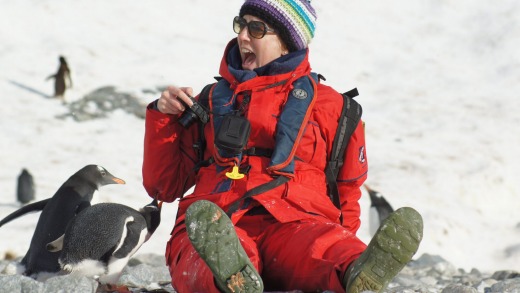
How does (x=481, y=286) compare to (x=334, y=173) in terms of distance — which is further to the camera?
(x=481, y=286)

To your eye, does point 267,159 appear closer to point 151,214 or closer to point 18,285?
point 151,214

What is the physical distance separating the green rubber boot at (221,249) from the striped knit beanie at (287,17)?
3.45 feet

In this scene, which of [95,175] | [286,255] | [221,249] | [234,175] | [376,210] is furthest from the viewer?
[376,210]

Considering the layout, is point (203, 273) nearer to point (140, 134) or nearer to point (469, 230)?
point (469, 230)

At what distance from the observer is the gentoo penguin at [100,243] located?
13.0 feet

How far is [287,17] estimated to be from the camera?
12.2ft

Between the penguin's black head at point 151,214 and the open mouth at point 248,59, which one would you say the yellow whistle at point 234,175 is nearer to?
the open mouth at point 248,59

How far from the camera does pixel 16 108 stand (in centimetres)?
1221

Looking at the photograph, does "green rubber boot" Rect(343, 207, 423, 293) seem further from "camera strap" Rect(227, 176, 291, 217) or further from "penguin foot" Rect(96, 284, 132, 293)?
"penguin foot" Rect(96, 284, 132, 293)

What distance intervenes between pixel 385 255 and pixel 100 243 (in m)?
1.48

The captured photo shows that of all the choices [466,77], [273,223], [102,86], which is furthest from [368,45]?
[273,223]

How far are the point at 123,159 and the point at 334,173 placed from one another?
698 centimetres

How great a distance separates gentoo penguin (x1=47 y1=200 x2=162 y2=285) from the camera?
13.0 feet

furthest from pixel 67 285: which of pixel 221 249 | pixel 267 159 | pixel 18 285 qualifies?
pixel 267 159
